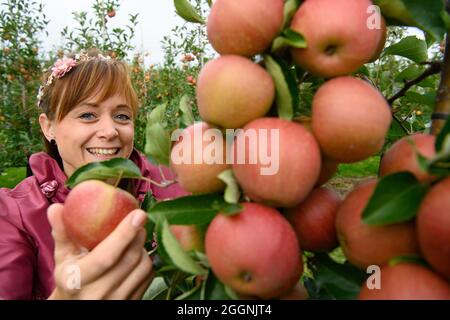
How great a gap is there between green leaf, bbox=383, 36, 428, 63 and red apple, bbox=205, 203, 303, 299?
48 centimetres

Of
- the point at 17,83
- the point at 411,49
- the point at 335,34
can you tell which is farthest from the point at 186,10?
the point at 17,83

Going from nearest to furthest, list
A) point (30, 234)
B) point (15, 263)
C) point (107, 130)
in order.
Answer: point (15, 263), point (30, 234), point (107, 130)

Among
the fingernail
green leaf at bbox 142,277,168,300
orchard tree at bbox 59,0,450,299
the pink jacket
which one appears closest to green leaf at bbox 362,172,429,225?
orchard tree at bbox 59,0,450,299

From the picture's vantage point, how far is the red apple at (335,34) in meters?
0.56

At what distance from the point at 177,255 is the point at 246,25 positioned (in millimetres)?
332

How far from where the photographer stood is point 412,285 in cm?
48

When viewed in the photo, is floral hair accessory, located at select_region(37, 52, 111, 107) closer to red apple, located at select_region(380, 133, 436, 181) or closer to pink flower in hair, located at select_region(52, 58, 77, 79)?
pink flower in hair, located at select_region(52, 58, 77, 79)

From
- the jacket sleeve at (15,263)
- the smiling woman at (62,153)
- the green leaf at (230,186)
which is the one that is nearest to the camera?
the green leaf at (230,186)

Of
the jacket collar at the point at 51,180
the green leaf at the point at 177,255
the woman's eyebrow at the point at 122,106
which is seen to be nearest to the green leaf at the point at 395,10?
the green leaf at the point at 177,255

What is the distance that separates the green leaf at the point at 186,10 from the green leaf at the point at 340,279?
0.49 meters

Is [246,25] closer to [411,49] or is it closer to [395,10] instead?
[395,10]

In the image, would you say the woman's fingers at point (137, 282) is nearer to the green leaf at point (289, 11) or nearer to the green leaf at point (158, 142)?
the green leaf at point (158, 142)

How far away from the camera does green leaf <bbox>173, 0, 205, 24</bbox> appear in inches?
29.2

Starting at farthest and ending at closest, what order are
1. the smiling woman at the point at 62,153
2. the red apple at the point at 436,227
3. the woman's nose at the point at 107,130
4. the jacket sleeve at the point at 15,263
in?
1. the woman's nose at the point at 107,130
2. the smiling woman at the point at 62,153
3. the jacket sleeve at the point at 15,263
4. the red apple at the point at 436,227
